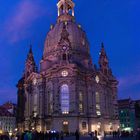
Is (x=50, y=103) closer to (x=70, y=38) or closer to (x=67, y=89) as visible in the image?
(x=67, y=89)

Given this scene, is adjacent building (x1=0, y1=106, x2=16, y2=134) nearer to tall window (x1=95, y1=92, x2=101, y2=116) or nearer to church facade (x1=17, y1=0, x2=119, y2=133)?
church facade (x1=17, y1=0, x2=119, y2=133)

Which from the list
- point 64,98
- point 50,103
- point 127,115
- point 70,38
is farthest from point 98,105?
point 127,115

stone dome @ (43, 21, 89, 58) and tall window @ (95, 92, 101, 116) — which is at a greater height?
stone dome @ (43, 21, 89, 58)

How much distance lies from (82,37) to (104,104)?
22.2m

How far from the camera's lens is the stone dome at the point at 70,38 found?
102 m

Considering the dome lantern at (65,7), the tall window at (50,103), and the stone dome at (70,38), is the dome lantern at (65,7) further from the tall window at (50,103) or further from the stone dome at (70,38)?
the tall window at (50,103)

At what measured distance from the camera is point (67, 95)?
88188 mm

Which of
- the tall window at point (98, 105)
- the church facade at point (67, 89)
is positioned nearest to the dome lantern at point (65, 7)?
the church facade at point (67, 89)

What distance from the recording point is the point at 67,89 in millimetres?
88375

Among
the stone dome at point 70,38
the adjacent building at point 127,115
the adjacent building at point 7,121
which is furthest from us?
the adjacent building at point 7,121

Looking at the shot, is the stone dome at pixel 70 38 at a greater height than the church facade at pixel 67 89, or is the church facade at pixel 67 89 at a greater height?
the stone dome at pixel 70 38

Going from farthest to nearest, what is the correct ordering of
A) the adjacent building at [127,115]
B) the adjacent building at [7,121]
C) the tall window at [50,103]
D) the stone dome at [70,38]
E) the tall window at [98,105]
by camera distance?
the adjacent building at [7,121]
the adjacent building at [127,115]
the stone dome at [70,38]
the tall window at [98,105]
the tall window at [50,103]

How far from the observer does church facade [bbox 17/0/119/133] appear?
8744 cm

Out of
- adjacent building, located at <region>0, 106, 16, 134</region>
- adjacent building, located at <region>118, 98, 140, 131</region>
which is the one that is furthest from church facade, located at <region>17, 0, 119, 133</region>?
adjacent building, located at <region>118, 98, 140, 131</region>
